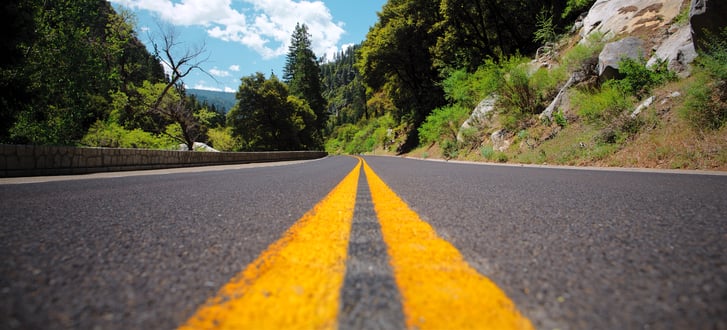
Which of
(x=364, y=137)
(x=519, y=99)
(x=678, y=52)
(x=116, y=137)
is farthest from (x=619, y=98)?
(x=364, y=137)

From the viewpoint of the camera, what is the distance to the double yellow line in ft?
2.06

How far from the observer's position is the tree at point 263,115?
33.0 meters

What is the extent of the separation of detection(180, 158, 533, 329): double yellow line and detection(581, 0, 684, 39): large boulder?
51.4ft

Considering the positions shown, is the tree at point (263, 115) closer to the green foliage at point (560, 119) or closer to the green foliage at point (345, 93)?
the green foliage at point (560, 119)

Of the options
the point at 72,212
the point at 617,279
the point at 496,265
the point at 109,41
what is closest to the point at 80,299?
the point at 496,265

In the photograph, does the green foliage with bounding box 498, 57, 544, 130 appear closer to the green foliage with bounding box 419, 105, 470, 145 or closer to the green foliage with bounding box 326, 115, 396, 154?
the green foliage with bounding box 419, 105, 470, 145

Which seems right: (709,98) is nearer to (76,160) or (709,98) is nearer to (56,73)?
(76,160)

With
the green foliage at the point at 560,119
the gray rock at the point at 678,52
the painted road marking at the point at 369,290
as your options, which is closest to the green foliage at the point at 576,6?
the gray rock at the point at 678,52

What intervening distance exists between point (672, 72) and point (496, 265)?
1194 cm

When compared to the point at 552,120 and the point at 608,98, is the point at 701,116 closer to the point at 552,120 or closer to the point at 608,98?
the point at 608,98

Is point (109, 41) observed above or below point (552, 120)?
above

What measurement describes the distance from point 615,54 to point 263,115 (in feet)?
102

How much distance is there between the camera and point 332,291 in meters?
0.75

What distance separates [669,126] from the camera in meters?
6.98
